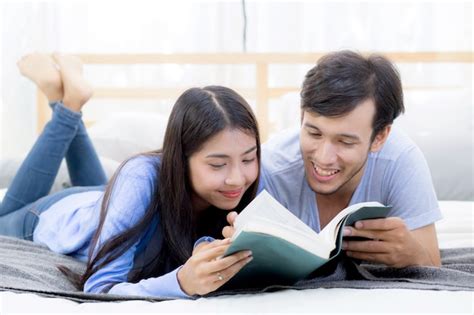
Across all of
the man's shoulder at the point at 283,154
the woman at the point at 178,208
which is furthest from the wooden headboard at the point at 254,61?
the woman at the point at 178,208

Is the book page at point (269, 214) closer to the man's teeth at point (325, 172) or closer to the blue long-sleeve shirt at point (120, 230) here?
the blue long-sleeve shirt at point (120, 230)

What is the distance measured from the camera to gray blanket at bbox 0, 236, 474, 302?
1.24 meters

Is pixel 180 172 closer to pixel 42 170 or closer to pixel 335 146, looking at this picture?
pixel 335 146

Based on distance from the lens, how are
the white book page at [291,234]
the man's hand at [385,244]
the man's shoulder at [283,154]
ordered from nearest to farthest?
the white book page at [291,234], the man's hand at [385,244], the man's shoulder at [283,154]

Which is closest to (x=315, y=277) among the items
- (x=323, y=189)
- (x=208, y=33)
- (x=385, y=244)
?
(x=385, y=244)

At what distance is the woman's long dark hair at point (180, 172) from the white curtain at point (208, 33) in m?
1.85

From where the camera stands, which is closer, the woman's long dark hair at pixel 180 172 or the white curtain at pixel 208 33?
the woman's long dark hair at pixel 180 172

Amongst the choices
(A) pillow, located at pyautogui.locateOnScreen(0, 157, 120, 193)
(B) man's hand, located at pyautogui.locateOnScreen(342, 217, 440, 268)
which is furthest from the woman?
(A) pillow, located at pyautogui.locateOnScreen(0, 157, 120, 193)

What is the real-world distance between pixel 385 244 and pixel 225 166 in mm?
323

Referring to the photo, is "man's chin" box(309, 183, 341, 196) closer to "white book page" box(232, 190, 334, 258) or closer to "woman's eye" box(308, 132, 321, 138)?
"woman's eye" box(308, 132, 321, 138)

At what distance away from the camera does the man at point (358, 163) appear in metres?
1.43

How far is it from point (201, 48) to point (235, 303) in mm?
2282

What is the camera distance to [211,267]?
1.12 m

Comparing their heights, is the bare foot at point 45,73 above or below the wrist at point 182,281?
above
